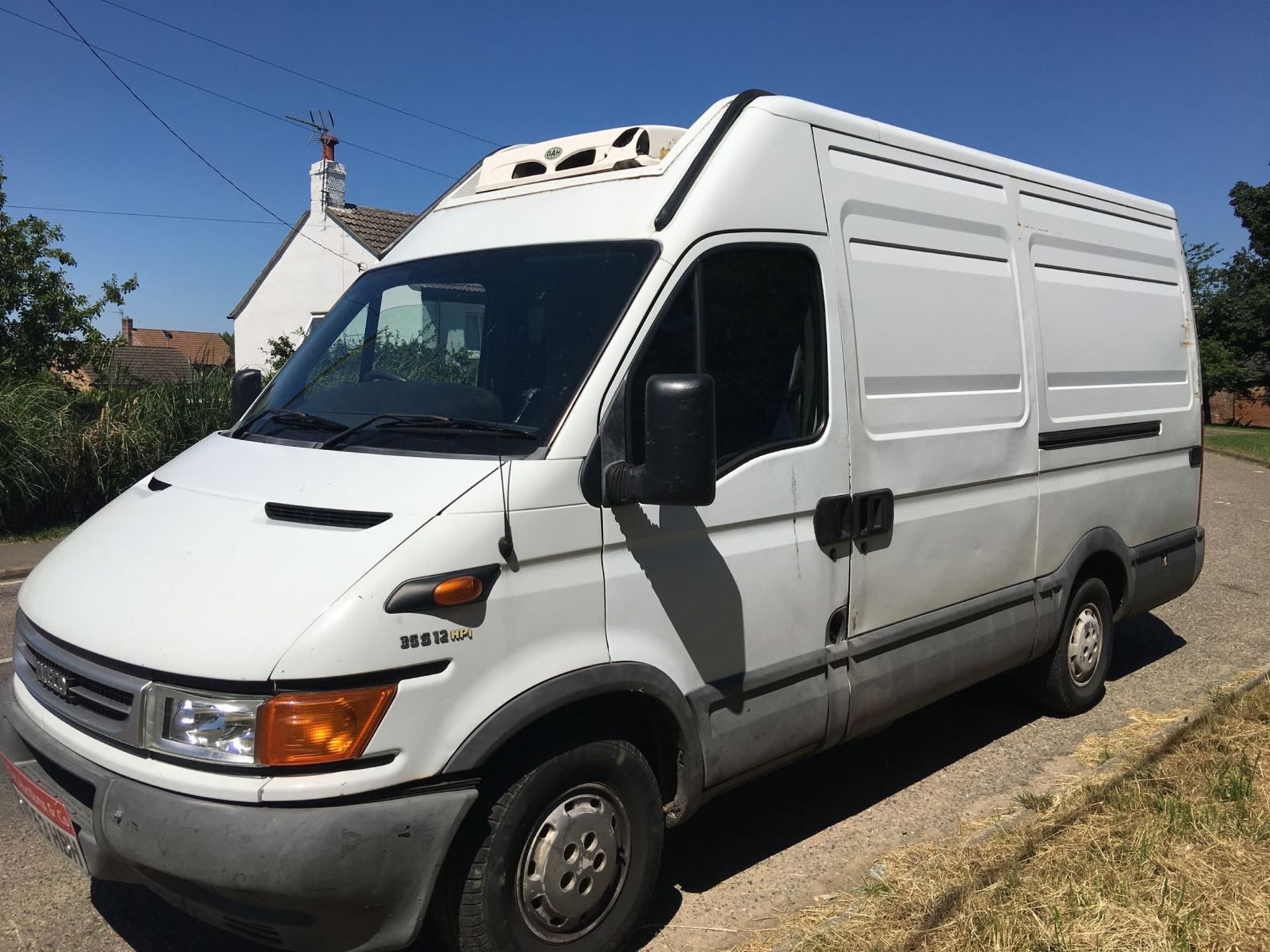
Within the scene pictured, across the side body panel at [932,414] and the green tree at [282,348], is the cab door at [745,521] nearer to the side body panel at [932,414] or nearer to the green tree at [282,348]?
the side body panel at [932,414]

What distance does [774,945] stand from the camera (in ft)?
11.7

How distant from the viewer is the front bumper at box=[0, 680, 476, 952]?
2695mm

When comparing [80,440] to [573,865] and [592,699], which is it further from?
[573,865]

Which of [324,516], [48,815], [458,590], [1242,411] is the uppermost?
[324,516]

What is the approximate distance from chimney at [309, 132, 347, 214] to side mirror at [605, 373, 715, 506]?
26197 millimetres

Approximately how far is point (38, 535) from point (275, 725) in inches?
426

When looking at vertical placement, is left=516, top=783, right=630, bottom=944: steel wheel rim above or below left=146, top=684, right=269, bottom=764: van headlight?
below

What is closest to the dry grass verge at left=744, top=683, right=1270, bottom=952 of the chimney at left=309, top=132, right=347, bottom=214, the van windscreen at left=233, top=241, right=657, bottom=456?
the van windscreen at left=233, top=241, right=657, bottom=456

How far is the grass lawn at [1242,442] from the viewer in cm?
2419

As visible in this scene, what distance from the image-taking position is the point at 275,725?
8.95ft

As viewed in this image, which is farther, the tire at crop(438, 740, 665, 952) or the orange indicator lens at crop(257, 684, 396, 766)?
the tire at crop(438, 740, 665, 952)

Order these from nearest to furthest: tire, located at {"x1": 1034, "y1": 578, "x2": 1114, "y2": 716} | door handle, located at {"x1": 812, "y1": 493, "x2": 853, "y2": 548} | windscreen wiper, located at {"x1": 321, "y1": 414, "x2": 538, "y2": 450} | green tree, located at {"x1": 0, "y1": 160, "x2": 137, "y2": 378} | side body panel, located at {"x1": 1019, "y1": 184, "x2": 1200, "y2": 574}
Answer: windscreen wiper, located at {"x1": 321, "y1": 414, "x2": 538, "y2": 450} < door handle, located at {"x1": 812, "y1": 493, "x2": 853, "y2": 548} < side body panel, located at {"x1": 1019, "y1": 184, "x2": 1200, "y2": 574} < tire, located at {"x1": 1034, "y1": 578, "x2": 1114, "y2": 716} < green tree, located at {"x1": 0, "y1": 160, "x2": 137, "y2": 378}

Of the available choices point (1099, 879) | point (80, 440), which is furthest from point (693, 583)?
point (80, 440)

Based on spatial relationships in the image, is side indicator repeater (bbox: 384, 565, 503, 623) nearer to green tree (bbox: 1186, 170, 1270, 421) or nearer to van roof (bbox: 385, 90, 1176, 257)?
van roof (bbox: 385, 90, 1176, 257)
